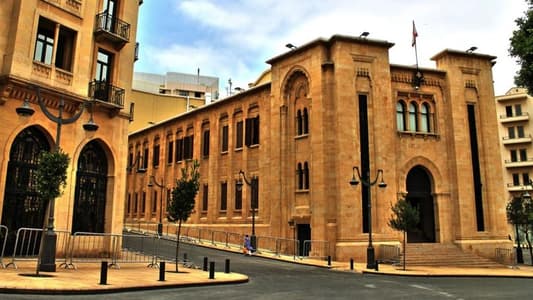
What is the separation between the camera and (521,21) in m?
16.0

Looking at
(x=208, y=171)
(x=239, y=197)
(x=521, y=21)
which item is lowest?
(x=239, y=197)

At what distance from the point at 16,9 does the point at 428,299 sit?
18428 millimetres

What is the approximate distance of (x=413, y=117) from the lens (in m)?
31.8

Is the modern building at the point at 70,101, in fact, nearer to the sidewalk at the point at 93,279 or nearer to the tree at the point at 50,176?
the tree at the point at 50,176

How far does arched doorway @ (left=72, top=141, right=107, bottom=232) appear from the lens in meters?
20.6

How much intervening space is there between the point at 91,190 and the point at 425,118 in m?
22.4

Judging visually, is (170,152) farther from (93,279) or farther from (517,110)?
(517,110)

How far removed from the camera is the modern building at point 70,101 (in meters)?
18.1

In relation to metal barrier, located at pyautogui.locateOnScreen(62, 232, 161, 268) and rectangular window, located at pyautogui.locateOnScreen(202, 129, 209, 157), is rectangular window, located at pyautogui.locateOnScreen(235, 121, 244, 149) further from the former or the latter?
metal barrier, located at pyautogui.locateOnScreen(62, 232, 161, 268)

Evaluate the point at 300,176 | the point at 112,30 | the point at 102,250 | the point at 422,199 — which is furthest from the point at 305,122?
the point at 102,250

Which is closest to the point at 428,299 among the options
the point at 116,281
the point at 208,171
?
the point at 116,281

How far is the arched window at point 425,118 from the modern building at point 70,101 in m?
19.7

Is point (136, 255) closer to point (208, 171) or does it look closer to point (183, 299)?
point (183, 299)

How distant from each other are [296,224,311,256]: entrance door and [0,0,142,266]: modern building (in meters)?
12.1
